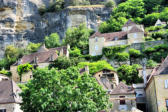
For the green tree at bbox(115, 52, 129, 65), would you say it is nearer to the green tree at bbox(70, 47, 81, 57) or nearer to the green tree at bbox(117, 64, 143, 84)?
the green tree at bbox(117, 64, 143, 84)

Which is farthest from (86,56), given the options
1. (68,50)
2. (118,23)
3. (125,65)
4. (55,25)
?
(55,25)

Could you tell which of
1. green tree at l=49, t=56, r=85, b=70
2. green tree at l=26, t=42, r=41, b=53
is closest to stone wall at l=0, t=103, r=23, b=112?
green tree at l=49, t=56, r=85, b=70

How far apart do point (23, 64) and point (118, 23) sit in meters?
25.8

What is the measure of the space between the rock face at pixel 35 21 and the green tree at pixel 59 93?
48.3 metres

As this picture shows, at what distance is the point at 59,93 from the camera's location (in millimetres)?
21016

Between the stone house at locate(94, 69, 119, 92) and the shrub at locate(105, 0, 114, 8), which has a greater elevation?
the shrub at locate(105, 0, 114, 8)

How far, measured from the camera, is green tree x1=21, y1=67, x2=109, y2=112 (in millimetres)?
20531

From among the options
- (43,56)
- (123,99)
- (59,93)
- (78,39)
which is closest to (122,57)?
(78,39)

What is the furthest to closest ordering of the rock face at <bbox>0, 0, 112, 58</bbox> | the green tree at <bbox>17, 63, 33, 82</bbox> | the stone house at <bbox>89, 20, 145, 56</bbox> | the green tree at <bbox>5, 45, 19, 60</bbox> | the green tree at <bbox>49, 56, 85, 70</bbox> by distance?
the rock face at <bbox>0, 0, 112, 58</bbox> → the green tree at <bbox>5, 45, 19, 60</bbox> → the stone house at <bbox>89, 20, 145, 56</bbox> → the green tree at <bbox>17, 63, 33, 82</bbox> → the green tree at <bbox>49, 56, 85, 70</bbox>

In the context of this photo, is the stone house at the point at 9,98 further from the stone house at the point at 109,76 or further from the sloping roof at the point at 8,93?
the stone house at the point at 109,76

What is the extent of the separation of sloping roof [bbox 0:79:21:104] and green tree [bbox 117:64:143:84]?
18.9 m

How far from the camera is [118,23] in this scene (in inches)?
2499

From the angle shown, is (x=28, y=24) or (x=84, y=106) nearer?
(x=84, y=106)

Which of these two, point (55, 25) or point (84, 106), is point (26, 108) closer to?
point (84, 106)
